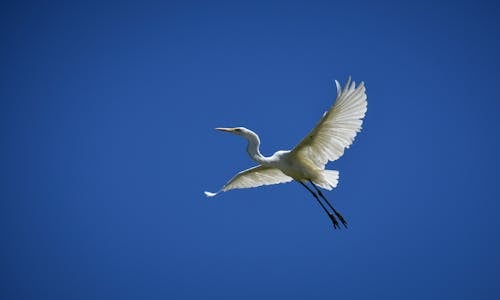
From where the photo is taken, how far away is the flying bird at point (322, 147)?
974 cm

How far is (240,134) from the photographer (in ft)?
37.4

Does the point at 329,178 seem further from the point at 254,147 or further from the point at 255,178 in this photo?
the point at 255,178

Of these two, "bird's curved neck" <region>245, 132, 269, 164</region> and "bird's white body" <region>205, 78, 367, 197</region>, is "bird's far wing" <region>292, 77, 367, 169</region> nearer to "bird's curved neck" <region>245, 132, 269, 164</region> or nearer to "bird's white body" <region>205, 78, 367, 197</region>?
"bird's white body" <region>205, 78, 367, 197</region>

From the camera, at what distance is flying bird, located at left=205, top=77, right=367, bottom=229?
9.74 metres

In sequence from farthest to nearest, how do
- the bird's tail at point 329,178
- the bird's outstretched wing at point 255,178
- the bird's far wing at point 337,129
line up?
the bird's outstretched wing at point 255,178 → the bird's tail at point 329,178 → the bird's far wing at point 337,129

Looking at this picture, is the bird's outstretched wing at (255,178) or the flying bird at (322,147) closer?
the flying bird at (322,147)

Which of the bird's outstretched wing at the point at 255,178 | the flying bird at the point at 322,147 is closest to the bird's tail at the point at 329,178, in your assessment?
the flying bird at the point at 322,147

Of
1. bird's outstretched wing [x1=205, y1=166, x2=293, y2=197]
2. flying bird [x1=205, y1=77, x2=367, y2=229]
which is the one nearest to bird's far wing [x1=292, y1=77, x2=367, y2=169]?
flying bird [x1=205, y1=77, x2=367, y2=229]

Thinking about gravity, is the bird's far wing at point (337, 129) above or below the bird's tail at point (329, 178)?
above

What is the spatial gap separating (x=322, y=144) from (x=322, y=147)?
0.24 ft

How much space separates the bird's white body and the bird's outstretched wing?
0.07 ft

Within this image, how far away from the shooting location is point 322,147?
10.7 m

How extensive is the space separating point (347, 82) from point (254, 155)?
2477 mm

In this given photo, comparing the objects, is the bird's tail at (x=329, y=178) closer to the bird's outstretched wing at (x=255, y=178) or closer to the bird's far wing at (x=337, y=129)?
the bird's far wing at (x=337, y=129)
